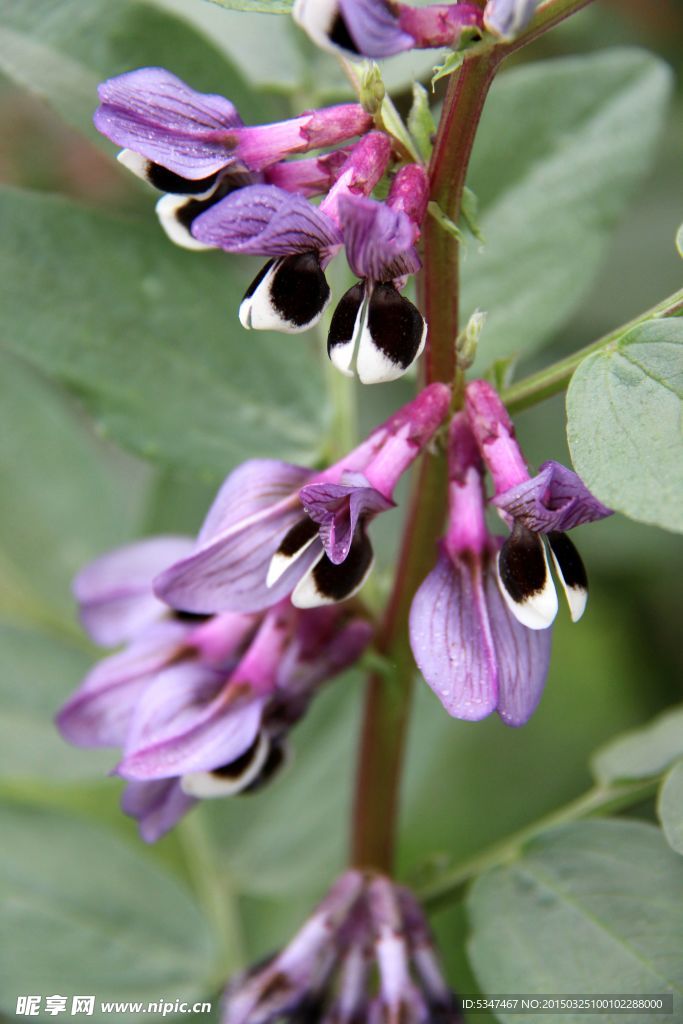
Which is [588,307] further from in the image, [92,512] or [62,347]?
[62,347]

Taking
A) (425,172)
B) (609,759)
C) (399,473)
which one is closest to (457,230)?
(425,172)

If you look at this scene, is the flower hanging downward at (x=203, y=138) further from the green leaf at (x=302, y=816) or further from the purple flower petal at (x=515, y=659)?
the green leaf at (x=302, y=816)

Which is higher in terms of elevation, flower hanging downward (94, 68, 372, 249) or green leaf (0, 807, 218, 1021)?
flower hanging downward (94, 68, 372, 249)

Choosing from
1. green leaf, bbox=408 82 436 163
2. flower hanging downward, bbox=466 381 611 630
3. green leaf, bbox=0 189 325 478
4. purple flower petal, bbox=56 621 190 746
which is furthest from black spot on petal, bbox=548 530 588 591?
green leaf, bbox=0 189 325 478

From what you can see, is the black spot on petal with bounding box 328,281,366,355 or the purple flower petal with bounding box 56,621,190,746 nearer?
the black spot on petal with bounding box 328,281,366,355

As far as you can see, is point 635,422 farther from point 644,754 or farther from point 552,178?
point 552,178

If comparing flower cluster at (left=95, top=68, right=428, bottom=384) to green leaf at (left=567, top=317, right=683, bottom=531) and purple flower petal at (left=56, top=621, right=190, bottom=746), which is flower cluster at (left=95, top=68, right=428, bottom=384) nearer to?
green leaf at (left=567, top=317, right=683, bottom=531)
